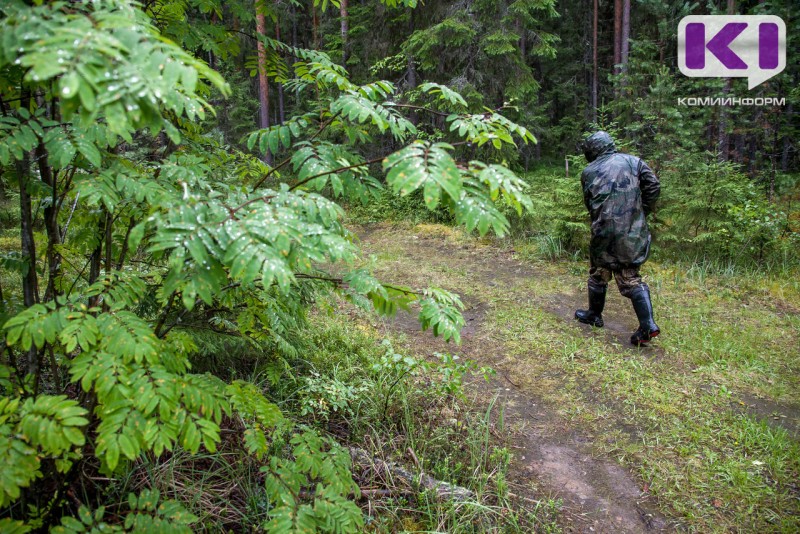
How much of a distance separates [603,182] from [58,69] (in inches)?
206

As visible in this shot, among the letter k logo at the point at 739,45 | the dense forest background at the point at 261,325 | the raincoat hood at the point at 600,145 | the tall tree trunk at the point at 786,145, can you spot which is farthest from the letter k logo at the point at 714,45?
the raincoat hood at the point at 600,145

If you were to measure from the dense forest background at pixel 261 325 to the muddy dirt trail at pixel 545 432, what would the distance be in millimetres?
129

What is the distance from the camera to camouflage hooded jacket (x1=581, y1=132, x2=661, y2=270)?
5.12m

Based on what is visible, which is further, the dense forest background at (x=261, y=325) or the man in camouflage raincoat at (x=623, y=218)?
the man in camouflage raincoat at (x=623, y=218)

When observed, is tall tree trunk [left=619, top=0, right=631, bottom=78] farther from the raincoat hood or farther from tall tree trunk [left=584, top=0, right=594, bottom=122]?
the raincoat hood

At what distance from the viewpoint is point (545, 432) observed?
150 inches

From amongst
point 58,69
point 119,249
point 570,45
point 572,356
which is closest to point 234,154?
point 119,249

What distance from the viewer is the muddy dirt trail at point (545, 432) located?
300cm

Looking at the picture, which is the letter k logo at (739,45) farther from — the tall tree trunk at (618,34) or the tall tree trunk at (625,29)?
the tall tree trunk at (618,34)

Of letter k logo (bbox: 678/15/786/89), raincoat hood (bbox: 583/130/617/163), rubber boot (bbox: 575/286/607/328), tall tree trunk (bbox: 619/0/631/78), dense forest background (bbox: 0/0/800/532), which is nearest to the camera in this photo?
dense forest background (bbox: 0/0/800/532)

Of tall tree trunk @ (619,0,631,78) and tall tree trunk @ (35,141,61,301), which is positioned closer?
tall tree trunk @ (35,141,61,301)

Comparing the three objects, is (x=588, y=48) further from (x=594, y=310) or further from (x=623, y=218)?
(x=594, y=310)

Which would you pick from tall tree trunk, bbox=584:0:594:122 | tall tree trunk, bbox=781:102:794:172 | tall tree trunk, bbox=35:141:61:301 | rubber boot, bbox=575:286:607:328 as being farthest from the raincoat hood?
tall tree trunk, bbox=584:0:594:122

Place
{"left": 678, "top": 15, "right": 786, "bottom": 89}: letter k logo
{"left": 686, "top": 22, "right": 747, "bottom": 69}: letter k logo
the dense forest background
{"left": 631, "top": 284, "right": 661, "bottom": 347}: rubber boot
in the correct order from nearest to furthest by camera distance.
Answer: the dense forest background < {"left": 631, "top": 284, "right": 661, "bottom": 347}: rubber boot < {"left": 686, "top": 22, "right": 747, "bottom": 69}: letter k logo < {"left": 678, "top": 15, "right": 786, "bottom": 89}: letter k logo
